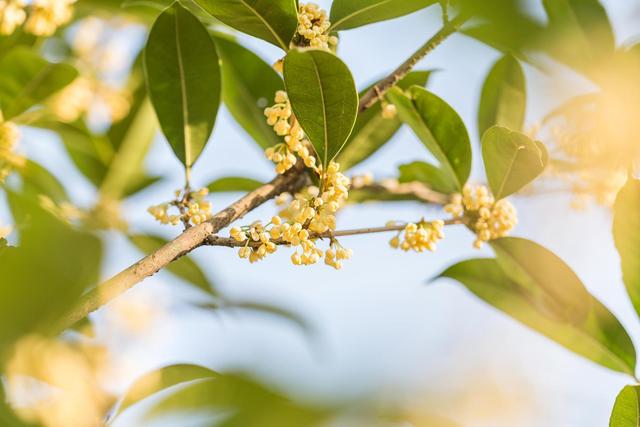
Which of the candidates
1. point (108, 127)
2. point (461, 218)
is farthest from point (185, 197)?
point (108, 127)

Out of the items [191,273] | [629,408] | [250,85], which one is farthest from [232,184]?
[629,408]

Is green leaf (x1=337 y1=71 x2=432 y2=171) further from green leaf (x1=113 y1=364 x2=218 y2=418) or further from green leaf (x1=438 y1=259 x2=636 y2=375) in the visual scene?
green leaf (x1=113 y1=364 x2=218 y2=418)

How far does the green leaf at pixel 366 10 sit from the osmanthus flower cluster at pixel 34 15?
3.24 feet

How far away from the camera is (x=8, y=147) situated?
6.18ft

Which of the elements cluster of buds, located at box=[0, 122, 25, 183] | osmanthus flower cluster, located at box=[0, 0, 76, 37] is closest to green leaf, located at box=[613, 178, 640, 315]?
cluster of buds, located at box=[0, 122, 25, 183]

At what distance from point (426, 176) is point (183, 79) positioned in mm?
835

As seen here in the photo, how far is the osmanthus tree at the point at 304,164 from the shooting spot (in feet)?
2.76

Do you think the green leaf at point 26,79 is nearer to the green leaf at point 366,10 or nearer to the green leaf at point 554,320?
the green leaf at point 366,10

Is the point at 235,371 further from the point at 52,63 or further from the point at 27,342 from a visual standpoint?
the point at 52,63

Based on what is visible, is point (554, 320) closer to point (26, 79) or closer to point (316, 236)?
point (316, 236)

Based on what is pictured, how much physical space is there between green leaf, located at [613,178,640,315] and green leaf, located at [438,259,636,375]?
0.11m

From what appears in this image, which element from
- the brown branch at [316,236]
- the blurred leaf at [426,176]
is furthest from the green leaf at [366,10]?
the blurred leaf at [426,176]

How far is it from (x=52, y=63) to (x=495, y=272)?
1.37 metres

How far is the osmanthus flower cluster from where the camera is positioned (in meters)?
1.96
